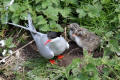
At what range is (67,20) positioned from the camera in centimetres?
432

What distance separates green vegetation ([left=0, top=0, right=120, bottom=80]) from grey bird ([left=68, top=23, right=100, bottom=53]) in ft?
0.41

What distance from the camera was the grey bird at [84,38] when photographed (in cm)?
388

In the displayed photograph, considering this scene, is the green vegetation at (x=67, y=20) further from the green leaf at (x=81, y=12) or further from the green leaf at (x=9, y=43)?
the green leaf at (x=9, y=43)

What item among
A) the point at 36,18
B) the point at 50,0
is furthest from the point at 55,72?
the point at 50,0

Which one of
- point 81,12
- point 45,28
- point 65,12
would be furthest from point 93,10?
point 45,28

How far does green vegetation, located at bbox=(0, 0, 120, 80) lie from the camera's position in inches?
144

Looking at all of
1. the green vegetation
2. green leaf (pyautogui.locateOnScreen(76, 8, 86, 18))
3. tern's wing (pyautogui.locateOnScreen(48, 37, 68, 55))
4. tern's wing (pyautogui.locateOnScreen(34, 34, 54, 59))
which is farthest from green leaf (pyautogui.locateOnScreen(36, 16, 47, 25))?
green leaf (pyautogui.locateOnScreen(76, 8, 86, 18))

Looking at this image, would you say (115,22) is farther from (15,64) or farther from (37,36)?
(15,64)

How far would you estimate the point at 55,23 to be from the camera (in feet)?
13.3

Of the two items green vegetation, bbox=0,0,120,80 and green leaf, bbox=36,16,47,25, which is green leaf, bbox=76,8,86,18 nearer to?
green vegetation, bbox=0,0,120,80

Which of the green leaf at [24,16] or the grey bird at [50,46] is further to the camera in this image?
the green leaf at [24,16]

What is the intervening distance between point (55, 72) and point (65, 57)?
1.20 feet

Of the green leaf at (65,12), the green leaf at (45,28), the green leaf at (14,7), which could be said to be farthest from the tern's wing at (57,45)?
the green leaf at (14,7)

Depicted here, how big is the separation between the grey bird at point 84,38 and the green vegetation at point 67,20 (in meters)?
0.12
